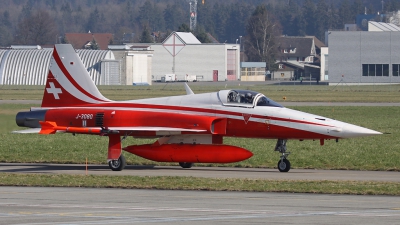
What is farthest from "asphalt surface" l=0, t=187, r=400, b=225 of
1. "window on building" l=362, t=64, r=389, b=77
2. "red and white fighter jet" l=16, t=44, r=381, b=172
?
"window on building" l=362, t=64, r=389, b=77

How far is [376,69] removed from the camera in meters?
99.1

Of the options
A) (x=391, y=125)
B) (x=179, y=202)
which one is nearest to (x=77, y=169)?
(x=179, y=202)

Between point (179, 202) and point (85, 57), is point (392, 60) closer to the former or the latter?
point (85, 57)

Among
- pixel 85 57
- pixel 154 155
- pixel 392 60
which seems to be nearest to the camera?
pixel 154 155

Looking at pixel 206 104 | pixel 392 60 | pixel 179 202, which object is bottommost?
pixel 179 202

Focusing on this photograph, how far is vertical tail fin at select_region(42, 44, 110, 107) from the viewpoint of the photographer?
898 inches

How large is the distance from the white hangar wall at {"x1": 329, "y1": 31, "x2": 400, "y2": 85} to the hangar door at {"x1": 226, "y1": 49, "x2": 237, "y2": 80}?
36.7m

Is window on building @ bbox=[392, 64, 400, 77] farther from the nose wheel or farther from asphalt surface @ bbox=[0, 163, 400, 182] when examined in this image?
the nose wheel

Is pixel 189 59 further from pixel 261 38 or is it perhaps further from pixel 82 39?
pixel 82 39

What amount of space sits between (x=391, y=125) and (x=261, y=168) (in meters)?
16.1

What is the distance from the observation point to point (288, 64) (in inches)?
6314

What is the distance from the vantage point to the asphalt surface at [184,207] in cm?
1301

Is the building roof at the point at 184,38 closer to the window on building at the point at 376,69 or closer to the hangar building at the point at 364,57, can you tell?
the hangar building at the point at 364,57

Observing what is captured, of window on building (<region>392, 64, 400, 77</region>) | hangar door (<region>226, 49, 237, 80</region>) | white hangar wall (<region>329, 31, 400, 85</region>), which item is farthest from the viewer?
hangar door (<region>226, 49, 237, 80</region>)
